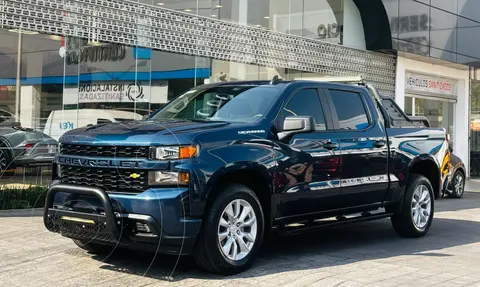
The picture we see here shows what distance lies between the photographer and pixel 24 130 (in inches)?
447

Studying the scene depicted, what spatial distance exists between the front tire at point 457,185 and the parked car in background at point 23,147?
989 centimetres

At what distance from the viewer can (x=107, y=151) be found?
5613 mm

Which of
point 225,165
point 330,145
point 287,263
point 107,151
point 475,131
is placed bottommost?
point 287,263

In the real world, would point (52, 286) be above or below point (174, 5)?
below

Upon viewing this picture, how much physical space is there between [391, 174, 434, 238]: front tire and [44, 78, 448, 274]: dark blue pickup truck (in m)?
0.31

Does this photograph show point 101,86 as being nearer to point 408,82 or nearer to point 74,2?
point 74,2

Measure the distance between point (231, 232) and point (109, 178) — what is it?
1.29 meters

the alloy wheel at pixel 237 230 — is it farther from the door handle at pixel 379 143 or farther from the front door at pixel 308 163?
the door handle at pixel 379 143

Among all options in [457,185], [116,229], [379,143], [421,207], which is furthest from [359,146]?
[457,185]

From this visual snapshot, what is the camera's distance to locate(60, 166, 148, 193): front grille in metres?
5.45

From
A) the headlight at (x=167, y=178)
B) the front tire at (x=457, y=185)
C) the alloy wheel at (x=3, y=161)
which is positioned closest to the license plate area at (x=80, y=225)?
the headlight at (x=167, y=178)

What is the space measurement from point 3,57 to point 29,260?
19.5 ft

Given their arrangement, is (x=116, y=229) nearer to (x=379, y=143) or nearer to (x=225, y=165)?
(x=225, y=165)

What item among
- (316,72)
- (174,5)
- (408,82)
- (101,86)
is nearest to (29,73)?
(101,86)
